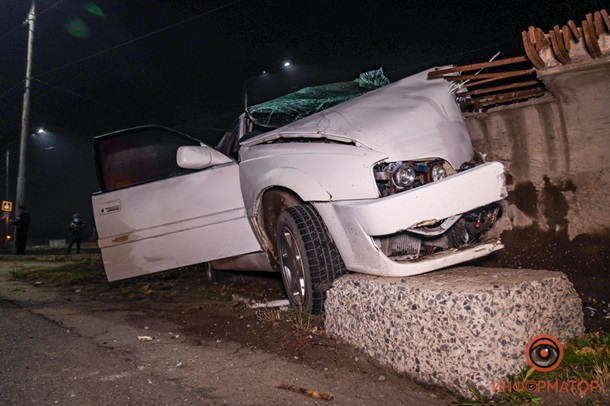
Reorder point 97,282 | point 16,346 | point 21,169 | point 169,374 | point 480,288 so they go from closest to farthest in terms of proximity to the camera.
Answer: point 480,288
point 169,374
point 16,346
point 97,282
point 21,169

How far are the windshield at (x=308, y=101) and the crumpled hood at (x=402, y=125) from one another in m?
0.83

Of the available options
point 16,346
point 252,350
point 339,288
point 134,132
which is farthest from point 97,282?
point 339,288

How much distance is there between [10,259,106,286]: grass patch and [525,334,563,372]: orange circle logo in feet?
18.7

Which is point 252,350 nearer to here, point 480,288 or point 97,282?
point 480,288

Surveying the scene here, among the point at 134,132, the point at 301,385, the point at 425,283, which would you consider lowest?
the point at 301,385

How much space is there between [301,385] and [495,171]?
1.60 meters

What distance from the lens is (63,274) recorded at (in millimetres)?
6883

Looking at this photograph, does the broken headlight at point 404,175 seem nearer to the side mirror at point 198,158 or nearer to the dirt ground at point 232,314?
the dirt ground at point 232,314

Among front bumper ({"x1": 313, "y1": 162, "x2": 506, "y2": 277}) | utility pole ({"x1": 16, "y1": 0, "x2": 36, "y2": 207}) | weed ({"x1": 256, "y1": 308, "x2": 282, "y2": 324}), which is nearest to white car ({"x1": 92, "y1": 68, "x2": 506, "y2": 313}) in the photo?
front bumper ({"x1": 313, "y1": 162, "x2": 506, "y2": 277})

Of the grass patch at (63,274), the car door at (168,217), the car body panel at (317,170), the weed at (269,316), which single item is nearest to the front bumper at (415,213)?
the car body panel at (317,170)

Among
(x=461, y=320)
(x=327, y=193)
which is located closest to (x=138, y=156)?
(x=327, y=193)

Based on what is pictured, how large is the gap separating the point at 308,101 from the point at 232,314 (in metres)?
2.15

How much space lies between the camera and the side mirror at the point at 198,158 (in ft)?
11.8

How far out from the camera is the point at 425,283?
Answer: 229 centimetres
